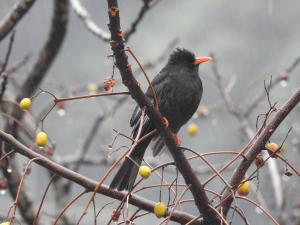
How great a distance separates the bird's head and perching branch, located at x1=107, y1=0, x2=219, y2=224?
5.39ft

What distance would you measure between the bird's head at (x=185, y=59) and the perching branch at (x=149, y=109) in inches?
64.7

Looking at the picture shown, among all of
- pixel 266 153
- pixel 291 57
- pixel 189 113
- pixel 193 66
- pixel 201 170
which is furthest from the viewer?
pixel 291 57

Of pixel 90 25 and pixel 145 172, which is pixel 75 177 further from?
pixel 90 25

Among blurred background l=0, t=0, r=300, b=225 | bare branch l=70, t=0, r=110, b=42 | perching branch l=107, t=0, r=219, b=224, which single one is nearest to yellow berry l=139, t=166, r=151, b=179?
perching branch l=107, t=0, r=219, b=224

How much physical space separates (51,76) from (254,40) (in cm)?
223

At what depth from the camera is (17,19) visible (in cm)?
356

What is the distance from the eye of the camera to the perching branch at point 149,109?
196cm

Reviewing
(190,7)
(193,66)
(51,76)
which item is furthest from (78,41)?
(193,66)

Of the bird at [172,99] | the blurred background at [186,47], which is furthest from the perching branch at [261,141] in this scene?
the blurred background at [186,47]

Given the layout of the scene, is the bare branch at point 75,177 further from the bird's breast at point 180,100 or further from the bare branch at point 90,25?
the bare branch at point 90,25

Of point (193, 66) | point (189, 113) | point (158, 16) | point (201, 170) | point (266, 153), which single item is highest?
point (158, 16)

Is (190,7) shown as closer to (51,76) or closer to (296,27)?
(296,27)

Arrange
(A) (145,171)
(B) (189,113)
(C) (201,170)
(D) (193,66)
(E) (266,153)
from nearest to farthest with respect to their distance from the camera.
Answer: (A) (145,171) < (E) (266,153) < (B) (189,113) < (D) (193,66) < (C) (201,170)

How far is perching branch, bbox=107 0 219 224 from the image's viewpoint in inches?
Result: 77.0
